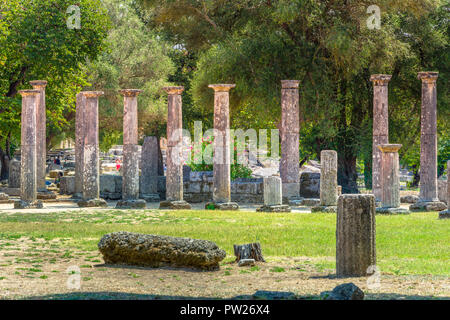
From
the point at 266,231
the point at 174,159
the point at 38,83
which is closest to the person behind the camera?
the point at 266,231

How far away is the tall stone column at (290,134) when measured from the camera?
27.3 meters

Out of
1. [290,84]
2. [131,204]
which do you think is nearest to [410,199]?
[290,84]

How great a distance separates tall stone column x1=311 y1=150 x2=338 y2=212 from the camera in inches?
939

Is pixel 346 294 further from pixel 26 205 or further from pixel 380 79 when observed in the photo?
pixel 380 79

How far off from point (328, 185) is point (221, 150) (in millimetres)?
4009

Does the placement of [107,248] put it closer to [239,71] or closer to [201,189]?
[201,189]

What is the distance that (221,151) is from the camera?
1018 inches

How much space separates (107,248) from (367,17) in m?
20.7

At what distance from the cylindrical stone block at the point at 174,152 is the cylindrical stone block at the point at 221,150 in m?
1.29

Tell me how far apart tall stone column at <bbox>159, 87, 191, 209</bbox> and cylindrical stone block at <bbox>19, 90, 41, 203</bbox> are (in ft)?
14.3

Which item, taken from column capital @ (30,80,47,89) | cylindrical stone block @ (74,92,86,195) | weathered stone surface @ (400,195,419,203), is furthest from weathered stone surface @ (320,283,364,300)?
cylindrical stone block @ (74,92,86,195)

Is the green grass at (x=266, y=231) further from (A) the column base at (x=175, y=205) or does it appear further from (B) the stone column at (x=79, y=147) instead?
(B) the stone column at (x=79, y=147)

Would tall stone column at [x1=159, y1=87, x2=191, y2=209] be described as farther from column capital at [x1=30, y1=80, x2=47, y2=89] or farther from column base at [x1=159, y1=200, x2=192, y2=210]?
column capital at [x1=30, y1=80, x2=47, y2=89]

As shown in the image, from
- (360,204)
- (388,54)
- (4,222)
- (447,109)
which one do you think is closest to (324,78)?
(388,54)
